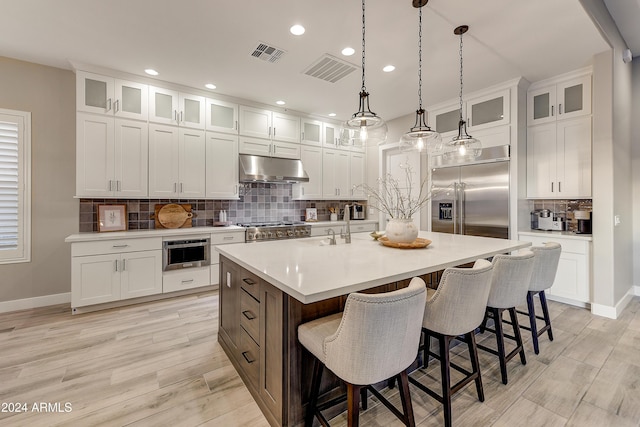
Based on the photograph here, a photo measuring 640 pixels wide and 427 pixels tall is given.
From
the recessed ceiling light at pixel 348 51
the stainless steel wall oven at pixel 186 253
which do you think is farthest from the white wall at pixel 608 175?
the stainless steel wall oven at pixel 186 253

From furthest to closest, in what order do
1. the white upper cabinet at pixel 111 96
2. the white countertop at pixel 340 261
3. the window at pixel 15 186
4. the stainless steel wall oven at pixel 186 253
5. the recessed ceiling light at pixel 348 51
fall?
the stainless steel wall oven at pixel 186 253
the white upper cabinet at pixel 111 96
the window at pixel 15 186
the recessed ceiling light at pixel 348 51
the white countertop at pixel 340 261

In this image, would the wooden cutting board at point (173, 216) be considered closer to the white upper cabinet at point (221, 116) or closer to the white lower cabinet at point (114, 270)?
the white lower cabinet at point (114, 270)

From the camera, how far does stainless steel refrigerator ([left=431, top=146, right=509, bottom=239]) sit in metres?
3.85

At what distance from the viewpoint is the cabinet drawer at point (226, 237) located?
155 inches

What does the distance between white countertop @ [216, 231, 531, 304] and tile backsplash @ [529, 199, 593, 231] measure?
6.26ft

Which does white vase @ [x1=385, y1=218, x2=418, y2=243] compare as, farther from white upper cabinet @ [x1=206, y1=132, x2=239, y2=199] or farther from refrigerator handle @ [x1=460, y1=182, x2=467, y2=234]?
white upper cabinet @ [x1=206, y1=132, x2=239, y2=199]

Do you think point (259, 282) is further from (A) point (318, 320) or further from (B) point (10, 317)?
(B) point (10, 317)

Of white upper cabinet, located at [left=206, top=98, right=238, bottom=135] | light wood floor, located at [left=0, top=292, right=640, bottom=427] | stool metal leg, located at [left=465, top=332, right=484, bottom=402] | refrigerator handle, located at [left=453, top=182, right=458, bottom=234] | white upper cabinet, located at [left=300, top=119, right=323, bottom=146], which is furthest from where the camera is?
white upper cabinet, located at [left=300, top=119, right=323, bottom=146]

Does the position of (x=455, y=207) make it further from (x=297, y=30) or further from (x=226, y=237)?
(x=226, y=237)

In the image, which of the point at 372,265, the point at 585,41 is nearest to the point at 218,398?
the point at 372,265

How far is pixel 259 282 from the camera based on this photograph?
1703 millimetres

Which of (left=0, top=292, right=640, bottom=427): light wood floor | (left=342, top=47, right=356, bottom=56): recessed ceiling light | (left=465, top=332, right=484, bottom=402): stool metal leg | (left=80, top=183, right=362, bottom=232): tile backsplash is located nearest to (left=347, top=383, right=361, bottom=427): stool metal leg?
(left=0, top=292, right=640, bottom=427): light wood floor

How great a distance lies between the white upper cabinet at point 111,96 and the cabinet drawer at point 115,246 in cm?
159

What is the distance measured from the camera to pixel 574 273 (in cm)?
335
